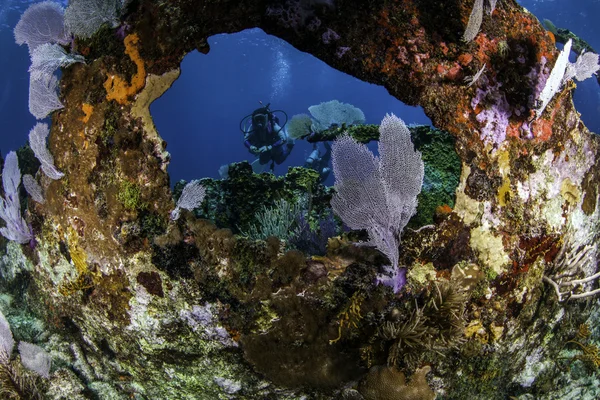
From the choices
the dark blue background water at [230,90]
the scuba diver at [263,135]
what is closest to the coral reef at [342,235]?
the scuba diver at [263,135]

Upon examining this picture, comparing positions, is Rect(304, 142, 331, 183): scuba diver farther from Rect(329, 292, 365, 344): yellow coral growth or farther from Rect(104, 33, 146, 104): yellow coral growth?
Rect(329, 292, 365, 344): yellow coral growth

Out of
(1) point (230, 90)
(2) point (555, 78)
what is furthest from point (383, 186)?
(1) point (230, 90)

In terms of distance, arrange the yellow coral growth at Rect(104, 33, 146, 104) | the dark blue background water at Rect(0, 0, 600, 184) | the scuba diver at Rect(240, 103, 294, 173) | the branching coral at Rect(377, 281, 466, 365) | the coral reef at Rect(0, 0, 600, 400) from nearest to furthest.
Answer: the branching coral at Rect(377, 281, 466, 365) < the coral reef at Rect(0, 0, 600, 400) < the yellow coral growth at Rect(104, 33, 146, 104) < the scuba diver at Rect(240, 103, 294, 173) < the dark blue background water at Rect(0, 0, 600, 184)

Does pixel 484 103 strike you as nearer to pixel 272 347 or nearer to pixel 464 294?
pixel 464 294

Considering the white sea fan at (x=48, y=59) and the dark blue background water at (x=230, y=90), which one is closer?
the white sea fan at (x=48, y=59)

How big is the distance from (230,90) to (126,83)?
305ft

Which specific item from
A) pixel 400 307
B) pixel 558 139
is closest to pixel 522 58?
pixel 558 139

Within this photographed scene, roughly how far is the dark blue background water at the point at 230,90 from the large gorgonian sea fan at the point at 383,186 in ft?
42.0

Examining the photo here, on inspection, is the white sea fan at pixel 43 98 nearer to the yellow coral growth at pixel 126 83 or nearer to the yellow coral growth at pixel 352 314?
the yellow coral growth at pixel 126 83

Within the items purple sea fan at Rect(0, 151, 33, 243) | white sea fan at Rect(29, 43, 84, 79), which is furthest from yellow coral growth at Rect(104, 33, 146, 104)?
purple sea fan at Rect(0, 151, 33, 243)

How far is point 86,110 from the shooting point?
9.75ft

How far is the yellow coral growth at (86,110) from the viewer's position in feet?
9.68

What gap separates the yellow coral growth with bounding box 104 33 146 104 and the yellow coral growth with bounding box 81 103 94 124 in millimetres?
196

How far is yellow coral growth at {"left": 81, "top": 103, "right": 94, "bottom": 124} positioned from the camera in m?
2.95
